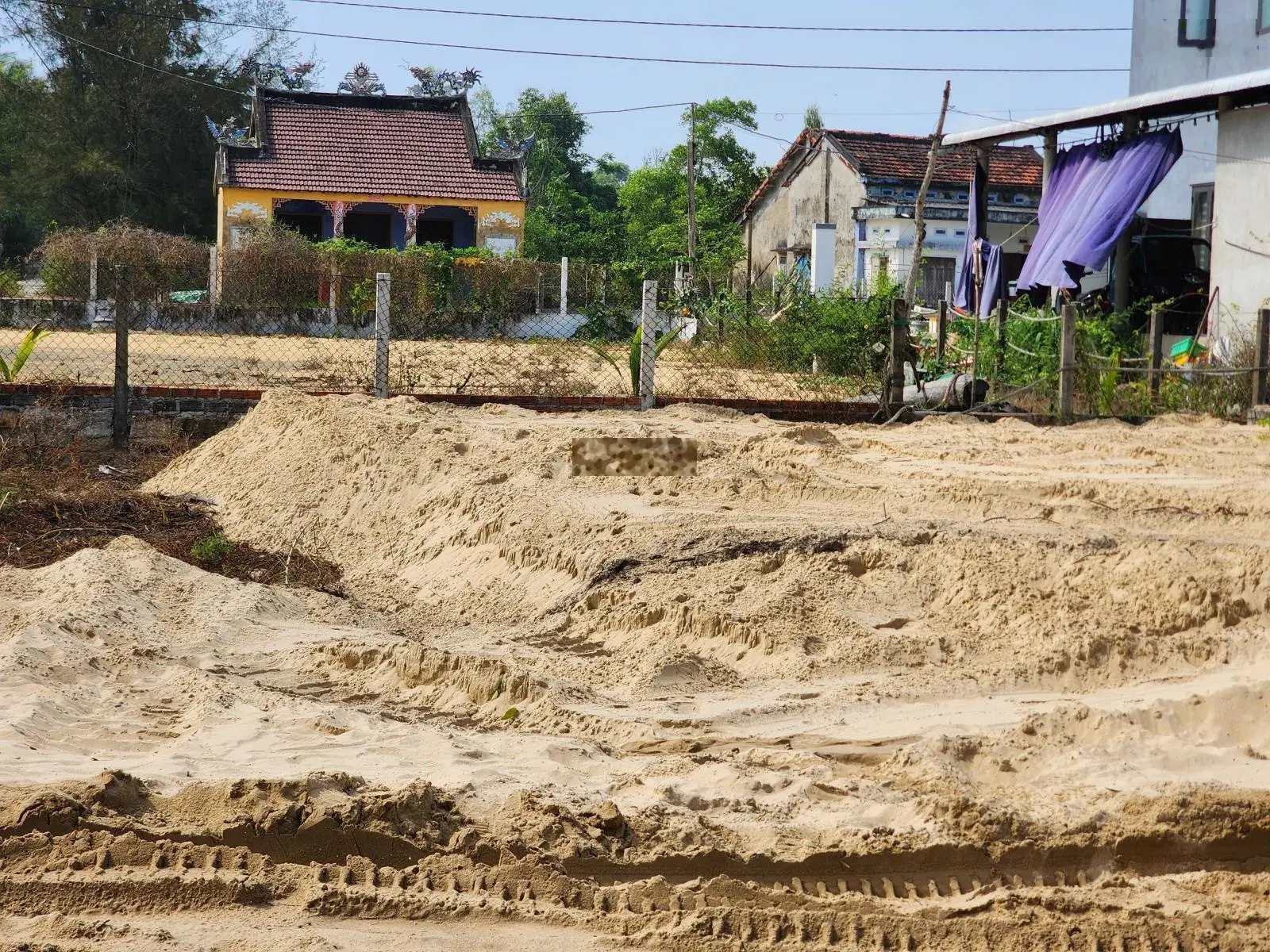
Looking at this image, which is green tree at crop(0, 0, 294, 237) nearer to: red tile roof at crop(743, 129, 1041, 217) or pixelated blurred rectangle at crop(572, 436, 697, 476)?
red tile roof at crop(743, 129, 1041, 217)

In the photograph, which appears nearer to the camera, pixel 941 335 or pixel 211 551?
pixel 211 551

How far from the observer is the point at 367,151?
99.5 ft

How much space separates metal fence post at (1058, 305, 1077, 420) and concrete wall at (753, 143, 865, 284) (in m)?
11.5

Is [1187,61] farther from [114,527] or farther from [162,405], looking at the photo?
[114,527]

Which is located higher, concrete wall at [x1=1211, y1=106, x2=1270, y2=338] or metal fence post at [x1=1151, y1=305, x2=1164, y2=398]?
concrete wall at [x1=1211, y1=106, x2=1270, y2=338]

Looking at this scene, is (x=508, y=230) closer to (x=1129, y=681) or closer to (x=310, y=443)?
(x=310, y=443)

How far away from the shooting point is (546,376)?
14.2m

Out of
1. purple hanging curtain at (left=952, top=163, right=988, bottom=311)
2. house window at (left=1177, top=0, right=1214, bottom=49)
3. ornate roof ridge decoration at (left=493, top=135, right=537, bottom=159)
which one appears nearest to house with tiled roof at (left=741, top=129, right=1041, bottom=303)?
purple hanging curtain at (left=952, top=163, right=988, bottom=311)

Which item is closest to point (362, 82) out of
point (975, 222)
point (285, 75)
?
point (285, 75)

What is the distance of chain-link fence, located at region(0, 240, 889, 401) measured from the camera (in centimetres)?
1313

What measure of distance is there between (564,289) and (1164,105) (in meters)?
10.9

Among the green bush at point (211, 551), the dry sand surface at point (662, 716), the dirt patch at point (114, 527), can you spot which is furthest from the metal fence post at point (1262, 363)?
the green bush at point (211, 551)

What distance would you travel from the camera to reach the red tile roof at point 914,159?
25047mm

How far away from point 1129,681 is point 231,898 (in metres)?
3.45
